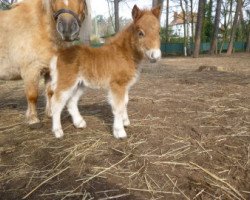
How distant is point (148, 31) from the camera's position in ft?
13.8

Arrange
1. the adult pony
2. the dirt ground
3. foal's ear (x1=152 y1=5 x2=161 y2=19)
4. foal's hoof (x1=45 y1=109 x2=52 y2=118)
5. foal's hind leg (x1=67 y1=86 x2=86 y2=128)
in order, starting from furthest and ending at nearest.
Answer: foal's hoof (x1=45 y1=109 x2=52 y2=118)
the adult pony
foal's hind leg (x1=67 y1=86 x2=86 y2=128)
foal's ear (x1=152 y1=5 x2=161 y2=19)
the dirt ground

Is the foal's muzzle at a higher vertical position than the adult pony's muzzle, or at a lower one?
higher

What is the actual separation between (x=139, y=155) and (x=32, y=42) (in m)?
2.78

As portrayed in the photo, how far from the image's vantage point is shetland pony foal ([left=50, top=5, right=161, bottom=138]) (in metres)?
4.49

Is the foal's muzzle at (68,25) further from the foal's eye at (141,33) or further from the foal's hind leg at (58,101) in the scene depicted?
the foal's eye at (141,33)

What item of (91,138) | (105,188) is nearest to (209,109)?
(91,138)

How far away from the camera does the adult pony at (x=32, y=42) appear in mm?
5297

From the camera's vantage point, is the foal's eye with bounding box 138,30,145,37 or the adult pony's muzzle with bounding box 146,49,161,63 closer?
the adult pony's muzzle with bounding box 146,49,161,63

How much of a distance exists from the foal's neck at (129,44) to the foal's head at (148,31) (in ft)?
0.43

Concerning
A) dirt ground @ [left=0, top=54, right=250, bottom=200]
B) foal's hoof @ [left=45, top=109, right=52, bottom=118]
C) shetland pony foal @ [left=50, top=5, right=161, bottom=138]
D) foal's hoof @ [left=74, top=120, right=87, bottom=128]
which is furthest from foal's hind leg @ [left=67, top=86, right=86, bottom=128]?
foal's hoof @ [left=45, top=109, right=52, bottom=118]

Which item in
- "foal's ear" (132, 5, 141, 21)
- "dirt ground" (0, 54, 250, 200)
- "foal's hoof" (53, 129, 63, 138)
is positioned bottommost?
"dirt ground" (0, 54, 250, 200)

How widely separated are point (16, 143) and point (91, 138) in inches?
46.9

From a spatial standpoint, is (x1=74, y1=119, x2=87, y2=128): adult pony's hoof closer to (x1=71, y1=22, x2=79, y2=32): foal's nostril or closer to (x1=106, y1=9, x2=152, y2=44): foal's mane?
(x1=106, y1=9, x2=152, y2=44): foal's mane

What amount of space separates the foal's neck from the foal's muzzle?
2.14ft
